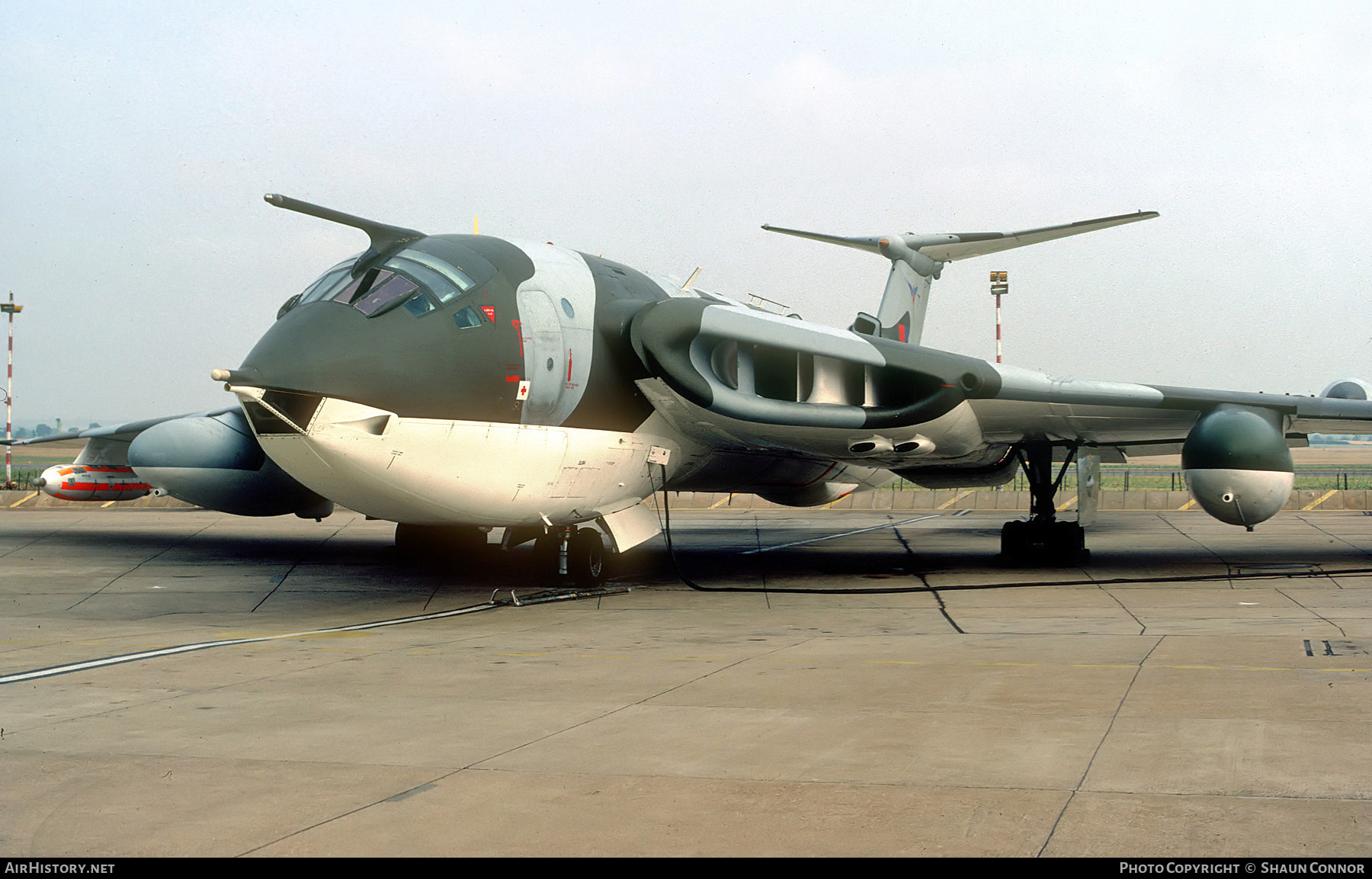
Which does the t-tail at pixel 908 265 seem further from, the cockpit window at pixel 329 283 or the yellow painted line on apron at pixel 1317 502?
the yellow painted line on apron at pixel 1317 502

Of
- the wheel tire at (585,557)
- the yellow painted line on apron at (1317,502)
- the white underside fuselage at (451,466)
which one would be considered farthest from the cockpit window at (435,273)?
the yellow painted line on apron at (1317,502)

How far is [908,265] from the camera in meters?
20.5

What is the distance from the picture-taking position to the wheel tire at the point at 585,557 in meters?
13.5

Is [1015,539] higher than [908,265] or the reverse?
the reverse

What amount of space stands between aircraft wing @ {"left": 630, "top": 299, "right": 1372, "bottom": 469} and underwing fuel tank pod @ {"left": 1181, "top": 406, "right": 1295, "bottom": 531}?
956 millimetres

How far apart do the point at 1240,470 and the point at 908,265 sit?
26.3 feet

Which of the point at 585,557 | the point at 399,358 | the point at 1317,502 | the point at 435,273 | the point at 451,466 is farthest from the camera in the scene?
the point at 1317,502

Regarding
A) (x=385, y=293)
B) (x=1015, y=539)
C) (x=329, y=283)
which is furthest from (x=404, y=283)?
(x=1015, y=539)

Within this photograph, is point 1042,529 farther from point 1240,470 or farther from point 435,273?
point 435,273

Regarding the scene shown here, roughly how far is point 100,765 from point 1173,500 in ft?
106

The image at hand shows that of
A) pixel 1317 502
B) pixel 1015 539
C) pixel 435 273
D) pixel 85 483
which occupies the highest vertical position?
pixel 435 273

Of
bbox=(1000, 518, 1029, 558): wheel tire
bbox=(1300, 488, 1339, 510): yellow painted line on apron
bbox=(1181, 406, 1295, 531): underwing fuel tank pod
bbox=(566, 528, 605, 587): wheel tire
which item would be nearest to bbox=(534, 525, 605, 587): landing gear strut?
bbox=(566, 528, 605, 587): wheel tire

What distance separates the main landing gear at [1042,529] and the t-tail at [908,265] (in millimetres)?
3511
